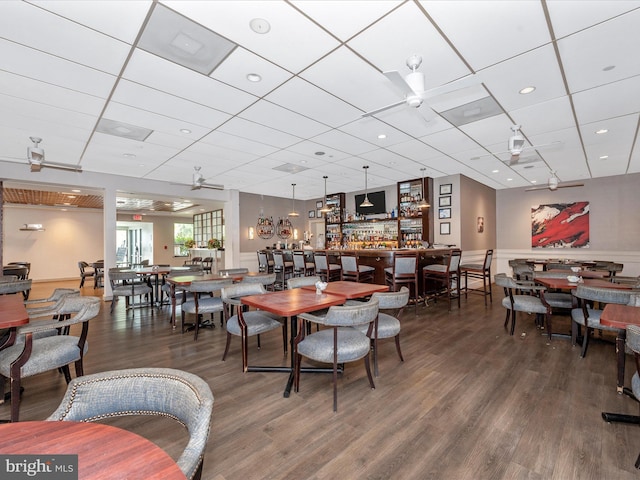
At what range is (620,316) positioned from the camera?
2.39 metres

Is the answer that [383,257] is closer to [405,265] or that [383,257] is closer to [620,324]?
[405,265]

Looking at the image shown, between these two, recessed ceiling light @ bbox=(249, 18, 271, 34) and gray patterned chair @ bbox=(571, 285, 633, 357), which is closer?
recessed ceiling light @ bbox=(249, 18, 271, 34)

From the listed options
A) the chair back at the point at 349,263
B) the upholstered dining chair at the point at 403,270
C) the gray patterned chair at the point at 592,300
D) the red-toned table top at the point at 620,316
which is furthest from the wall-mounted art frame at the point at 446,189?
the red-toned table top at the point at 620,316

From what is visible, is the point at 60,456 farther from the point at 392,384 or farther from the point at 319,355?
the point at 392,384

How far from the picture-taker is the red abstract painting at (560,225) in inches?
328

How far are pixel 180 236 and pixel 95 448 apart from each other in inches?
626

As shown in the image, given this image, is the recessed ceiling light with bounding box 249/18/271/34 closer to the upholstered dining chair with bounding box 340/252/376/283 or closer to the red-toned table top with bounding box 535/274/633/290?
the upholstered dining chair with bounding box 340/252/376/283

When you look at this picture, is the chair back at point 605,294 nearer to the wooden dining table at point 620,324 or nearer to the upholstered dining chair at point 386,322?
the wooden dining table at point 620,324

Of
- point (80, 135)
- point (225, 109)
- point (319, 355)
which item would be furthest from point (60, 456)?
point (80, 135)

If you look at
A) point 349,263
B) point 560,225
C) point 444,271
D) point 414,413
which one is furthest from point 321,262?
point 560,225

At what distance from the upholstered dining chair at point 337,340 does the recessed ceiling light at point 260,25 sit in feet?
7.82

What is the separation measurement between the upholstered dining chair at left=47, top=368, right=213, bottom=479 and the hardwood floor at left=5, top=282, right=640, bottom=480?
3.03ft

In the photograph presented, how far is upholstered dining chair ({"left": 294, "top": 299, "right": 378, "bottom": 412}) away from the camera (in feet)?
7.93

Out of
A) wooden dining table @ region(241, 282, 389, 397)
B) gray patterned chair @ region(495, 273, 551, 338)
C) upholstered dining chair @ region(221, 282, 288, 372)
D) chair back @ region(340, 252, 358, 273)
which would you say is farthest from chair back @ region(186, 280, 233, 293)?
gray patterned chair @ region(495, 273, 551, 338)
